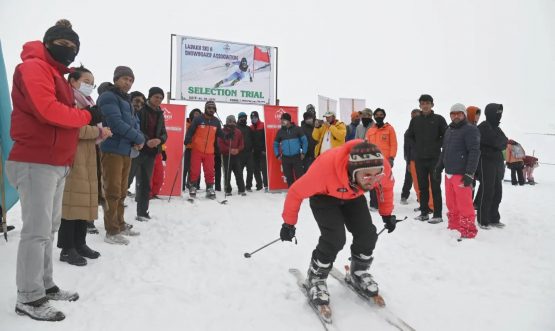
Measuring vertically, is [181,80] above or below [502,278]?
above

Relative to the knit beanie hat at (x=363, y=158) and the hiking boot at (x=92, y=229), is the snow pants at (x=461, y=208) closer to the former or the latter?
the knit beanie hat at (x=363, y=158)

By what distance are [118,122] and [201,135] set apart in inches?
144

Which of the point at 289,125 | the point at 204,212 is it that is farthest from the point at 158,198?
the point at 289,125

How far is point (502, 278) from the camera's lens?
3885mm

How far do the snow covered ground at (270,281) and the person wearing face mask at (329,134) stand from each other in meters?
2.84

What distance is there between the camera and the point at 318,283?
10.4ft

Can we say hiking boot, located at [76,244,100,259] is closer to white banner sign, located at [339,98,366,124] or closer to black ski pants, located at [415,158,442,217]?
black ski pants, located at [415,158,442,217]

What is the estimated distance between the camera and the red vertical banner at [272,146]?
9211mm

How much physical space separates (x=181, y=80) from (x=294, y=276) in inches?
287

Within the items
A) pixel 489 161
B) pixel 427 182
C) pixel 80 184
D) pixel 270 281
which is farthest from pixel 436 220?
pixel 80 184

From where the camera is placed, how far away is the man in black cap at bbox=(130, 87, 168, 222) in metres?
5.55

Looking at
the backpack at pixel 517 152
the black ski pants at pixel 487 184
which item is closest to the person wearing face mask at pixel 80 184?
the black ski pants at pixel 487 184

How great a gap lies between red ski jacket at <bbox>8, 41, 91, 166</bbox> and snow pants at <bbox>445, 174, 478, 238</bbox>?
499 cm

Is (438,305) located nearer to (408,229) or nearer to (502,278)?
(502,278)
